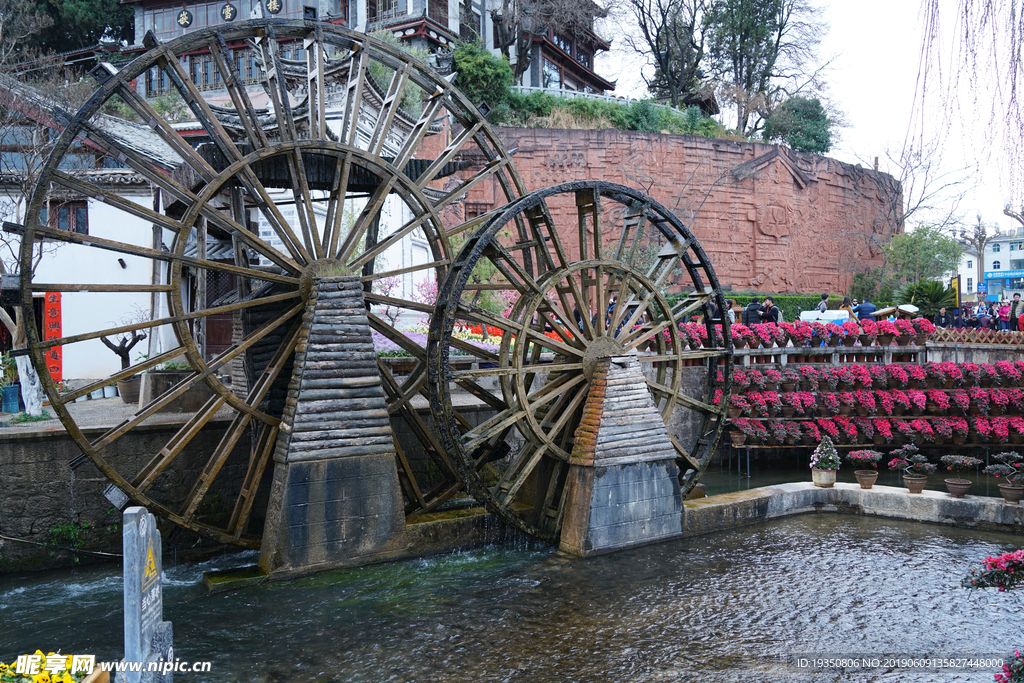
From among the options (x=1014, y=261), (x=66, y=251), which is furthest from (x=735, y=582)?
(x=1014, y=261)

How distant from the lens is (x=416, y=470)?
1029cm

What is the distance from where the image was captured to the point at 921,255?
28.4 meters

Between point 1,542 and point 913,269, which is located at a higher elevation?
point 913,269

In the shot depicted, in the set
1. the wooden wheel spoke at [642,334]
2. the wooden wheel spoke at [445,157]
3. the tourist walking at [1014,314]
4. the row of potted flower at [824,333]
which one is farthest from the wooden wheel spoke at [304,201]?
the tourist walking at [1014,314]

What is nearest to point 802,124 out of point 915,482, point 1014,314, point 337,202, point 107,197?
point 1014,314

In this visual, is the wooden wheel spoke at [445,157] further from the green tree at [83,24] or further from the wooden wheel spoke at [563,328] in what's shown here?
the green tree at [83,24]

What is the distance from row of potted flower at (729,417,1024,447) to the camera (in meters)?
12.8

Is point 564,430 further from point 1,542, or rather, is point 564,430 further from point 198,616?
point 1,542

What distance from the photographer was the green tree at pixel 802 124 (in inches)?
1367

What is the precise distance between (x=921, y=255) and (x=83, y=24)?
117 ft

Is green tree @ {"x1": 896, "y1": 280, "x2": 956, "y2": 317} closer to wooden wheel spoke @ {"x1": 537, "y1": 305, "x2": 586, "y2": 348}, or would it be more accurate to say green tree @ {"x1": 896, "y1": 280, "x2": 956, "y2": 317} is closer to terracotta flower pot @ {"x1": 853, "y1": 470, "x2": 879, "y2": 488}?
terracotta flower pot @ {"x1": 853, "y1": 470, "x2": 879, "y2": 488}

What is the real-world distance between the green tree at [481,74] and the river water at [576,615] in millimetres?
22373

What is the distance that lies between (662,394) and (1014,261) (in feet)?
211

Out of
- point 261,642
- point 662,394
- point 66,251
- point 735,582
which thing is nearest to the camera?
point 261,642
